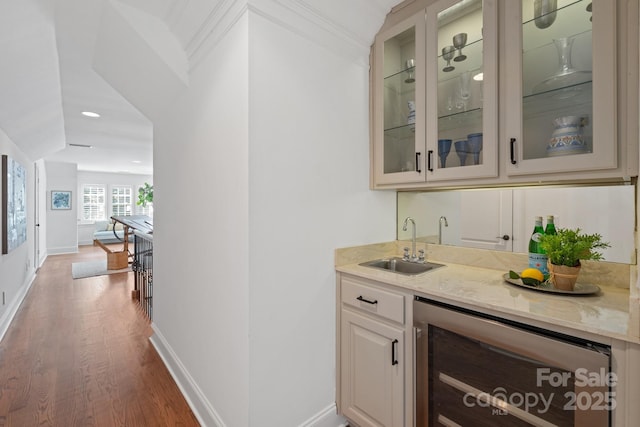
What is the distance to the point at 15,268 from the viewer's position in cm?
373

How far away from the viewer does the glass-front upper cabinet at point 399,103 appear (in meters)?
1.69

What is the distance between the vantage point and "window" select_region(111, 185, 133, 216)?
9828 millimetres

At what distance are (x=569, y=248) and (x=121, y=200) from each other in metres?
11.8

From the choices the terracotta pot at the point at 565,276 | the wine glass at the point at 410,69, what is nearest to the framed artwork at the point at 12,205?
the wine glass at the point at 410,69

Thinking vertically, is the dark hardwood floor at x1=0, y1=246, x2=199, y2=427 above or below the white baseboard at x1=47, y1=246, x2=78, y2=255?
below

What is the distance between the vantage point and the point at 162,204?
2.53m

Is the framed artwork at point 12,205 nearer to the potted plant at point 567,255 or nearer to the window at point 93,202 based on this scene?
the potted plant at point 567,255

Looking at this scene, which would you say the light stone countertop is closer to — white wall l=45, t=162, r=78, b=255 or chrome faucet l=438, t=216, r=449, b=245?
chrome faucet l=438, t=216, r=449, b=245

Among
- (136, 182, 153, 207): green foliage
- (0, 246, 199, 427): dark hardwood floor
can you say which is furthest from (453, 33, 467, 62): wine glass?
(136, 182, 153, 207): green foliage

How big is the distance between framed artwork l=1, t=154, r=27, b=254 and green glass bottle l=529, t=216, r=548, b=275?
4.70 metres

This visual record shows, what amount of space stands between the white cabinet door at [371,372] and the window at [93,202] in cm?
1086

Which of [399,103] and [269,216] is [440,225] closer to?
[399,103]

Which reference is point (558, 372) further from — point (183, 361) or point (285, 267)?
point (183, 361)

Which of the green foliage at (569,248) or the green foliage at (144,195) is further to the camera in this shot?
the green foliage at (144,195)
